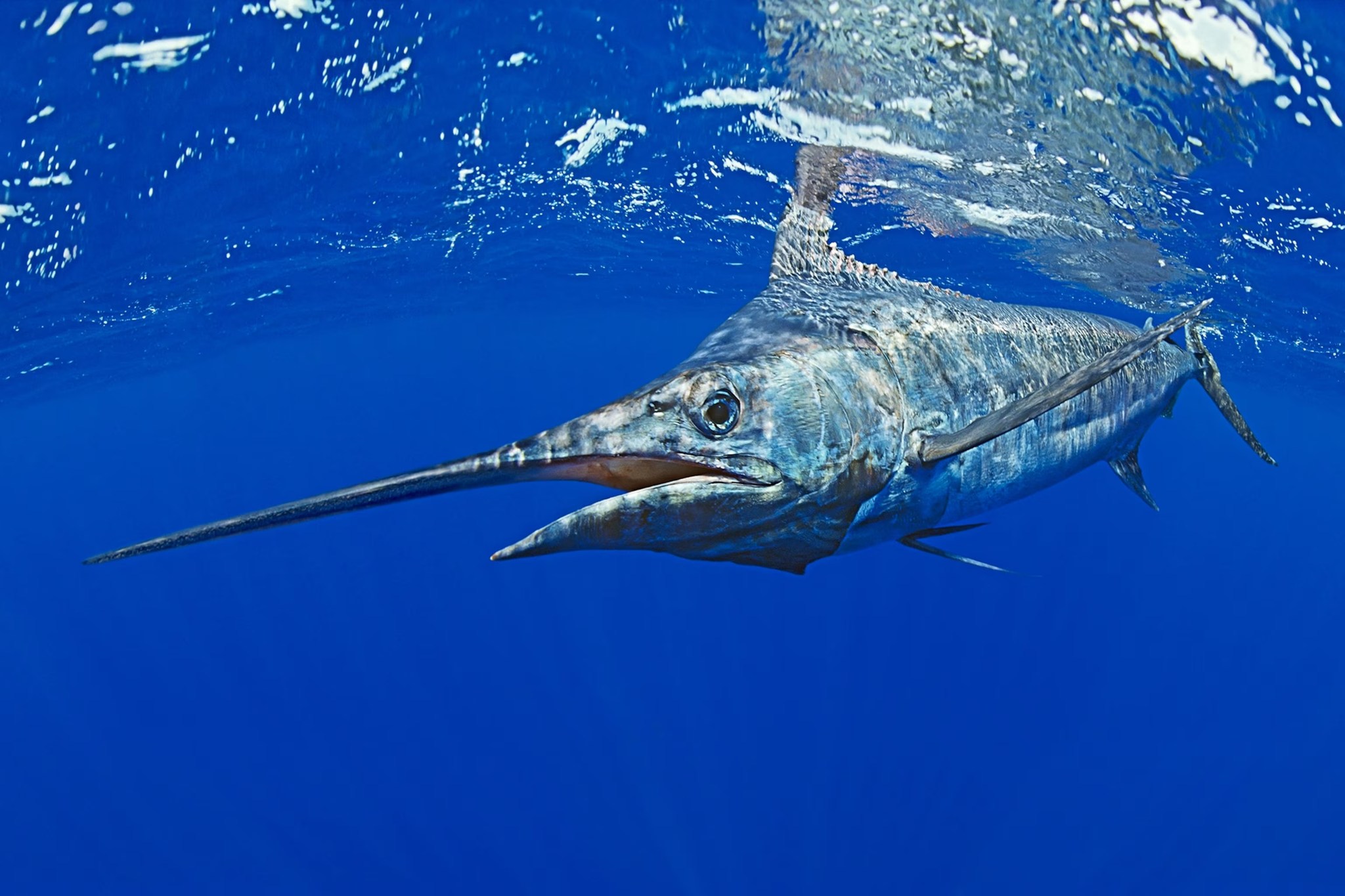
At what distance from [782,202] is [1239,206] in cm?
590

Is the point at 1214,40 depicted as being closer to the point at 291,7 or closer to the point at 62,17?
the point at 291,7

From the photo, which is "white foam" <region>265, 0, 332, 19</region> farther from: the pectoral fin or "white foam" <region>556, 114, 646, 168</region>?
the pectoral fin

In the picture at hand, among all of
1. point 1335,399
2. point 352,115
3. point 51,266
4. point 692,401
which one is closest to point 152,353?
point 51,266

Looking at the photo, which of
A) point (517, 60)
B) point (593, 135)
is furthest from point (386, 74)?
point (593, 135)

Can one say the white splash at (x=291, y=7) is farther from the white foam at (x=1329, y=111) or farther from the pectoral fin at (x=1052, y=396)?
the white foam at (x=1329, y=111)

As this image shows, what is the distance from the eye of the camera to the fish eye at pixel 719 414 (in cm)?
277

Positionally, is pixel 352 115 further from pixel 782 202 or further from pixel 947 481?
pixel 947 481

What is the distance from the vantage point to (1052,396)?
106 inches

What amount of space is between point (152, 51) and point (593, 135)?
497 cm

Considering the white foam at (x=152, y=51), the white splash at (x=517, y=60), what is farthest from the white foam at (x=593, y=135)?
the white foam at (x=152, y=51)

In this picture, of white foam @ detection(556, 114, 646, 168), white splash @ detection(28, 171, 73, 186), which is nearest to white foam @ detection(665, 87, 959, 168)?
white foam @ detection(556, 114, 646, 168)

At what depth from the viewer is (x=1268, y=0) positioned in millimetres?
5926

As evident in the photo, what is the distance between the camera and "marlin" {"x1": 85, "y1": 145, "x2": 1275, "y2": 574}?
2543mm

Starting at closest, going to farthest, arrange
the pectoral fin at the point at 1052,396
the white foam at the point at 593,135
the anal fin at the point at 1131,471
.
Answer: the pectoral fin at the point at 1052,396
the anal fin at the point at 1131,471
the white foam at the point at 593,135
